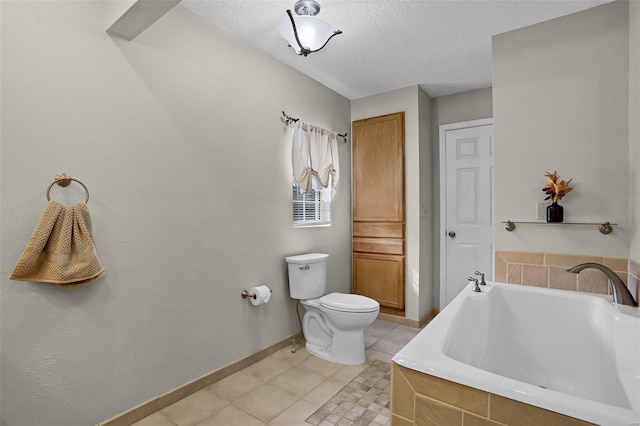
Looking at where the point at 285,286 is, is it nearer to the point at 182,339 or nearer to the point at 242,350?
the point at 242,350

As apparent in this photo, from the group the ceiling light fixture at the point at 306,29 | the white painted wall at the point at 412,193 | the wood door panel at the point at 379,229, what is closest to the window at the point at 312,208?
the wood door panel at the point at 379,229

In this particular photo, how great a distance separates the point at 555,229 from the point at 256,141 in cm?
222

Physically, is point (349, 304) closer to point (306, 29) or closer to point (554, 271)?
point (554, 271)

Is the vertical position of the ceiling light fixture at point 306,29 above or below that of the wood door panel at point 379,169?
above

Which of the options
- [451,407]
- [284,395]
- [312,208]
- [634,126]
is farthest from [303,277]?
[634,126]

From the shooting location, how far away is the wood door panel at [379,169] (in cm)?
333

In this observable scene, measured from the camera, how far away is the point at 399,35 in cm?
235

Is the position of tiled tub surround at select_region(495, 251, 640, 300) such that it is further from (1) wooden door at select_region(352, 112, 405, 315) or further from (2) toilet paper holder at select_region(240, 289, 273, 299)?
(2) toilet paper holder at select_region(240, 289, 273, 299)

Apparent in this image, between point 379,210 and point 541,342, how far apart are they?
74.1 inches

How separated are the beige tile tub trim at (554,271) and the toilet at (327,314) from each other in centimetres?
98

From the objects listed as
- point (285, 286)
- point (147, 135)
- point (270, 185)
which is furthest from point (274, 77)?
point (285, 286)

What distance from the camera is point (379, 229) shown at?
11.4ft

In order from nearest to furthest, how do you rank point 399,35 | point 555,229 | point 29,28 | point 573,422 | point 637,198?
point 573,422 < point 29,28 < point 637,198 < point 555,229 < point 399,35

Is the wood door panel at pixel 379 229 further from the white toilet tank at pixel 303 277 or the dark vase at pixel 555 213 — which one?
the dark vase at pixel 555 213
